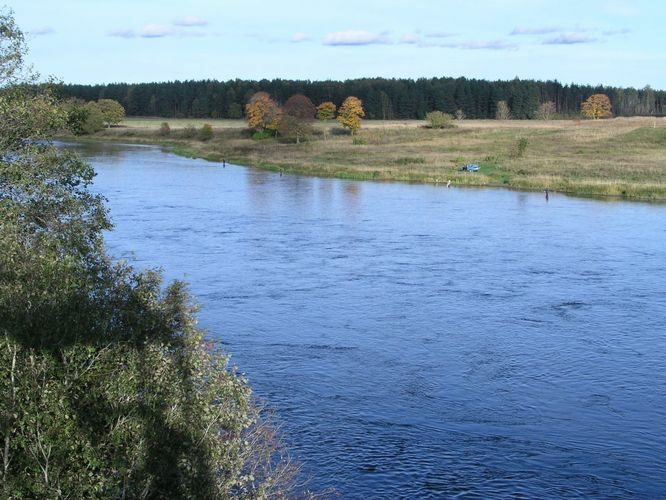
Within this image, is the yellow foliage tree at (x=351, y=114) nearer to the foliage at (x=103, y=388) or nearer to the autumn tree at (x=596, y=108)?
the autumn tree at (x=596, y=108)

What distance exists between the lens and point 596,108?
152500 millimetres

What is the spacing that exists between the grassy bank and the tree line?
40.3 metres

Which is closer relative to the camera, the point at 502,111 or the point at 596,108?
the point at 502,111

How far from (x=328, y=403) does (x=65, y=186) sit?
324 inches

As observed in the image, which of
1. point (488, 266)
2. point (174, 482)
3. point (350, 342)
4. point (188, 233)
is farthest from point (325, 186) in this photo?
point (174, 482)

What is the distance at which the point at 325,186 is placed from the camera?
65250 mm

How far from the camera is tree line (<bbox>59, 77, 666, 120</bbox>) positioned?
6314 inches

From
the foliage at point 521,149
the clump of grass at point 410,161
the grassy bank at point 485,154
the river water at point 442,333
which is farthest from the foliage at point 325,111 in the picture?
the river water at point 442,333

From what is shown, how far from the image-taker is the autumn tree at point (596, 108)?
153 meters

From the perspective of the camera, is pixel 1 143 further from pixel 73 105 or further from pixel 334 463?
pixel 334 463

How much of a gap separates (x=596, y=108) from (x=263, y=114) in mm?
68320

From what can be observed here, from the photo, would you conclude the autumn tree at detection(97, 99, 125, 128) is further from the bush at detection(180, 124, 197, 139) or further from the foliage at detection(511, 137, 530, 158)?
the foliage at detection(511, 137, 530, 158)

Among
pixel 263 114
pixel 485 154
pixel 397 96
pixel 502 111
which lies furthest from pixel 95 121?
pixel 502 111

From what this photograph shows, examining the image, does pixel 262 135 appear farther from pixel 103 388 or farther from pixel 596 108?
pixel 103 388
